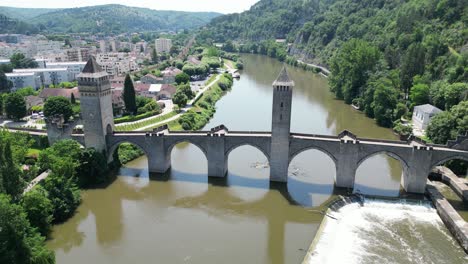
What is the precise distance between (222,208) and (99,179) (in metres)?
12.0

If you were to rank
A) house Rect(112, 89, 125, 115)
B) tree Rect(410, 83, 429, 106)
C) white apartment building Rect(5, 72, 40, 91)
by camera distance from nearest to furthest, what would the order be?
tree Rect(410, 83, 429, 106)
house Rect(112, 89, 125, 115)
white apartment building Rect(5, 72, 40, 91)

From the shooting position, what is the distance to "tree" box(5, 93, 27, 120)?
5125cm

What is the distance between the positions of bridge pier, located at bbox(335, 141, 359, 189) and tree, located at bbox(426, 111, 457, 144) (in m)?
12.4

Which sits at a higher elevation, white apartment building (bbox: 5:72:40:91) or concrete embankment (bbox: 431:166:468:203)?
white apartment building (bbox: 5:72:40:91)

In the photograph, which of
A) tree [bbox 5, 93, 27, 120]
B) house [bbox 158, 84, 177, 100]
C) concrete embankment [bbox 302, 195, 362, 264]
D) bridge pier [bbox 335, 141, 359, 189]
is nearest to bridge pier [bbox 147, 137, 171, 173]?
concrete embankment [bbox 302, 195, 362, 264]

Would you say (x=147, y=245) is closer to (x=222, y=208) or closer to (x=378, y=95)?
(x=222, y=208)

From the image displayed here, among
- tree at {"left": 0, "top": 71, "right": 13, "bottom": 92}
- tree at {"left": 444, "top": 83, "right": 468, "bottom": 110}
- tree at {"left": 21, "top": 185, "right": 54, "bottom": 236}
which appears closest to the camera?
tree at {"left": 21, "top": 185, "right": 54, "bottom": 236}

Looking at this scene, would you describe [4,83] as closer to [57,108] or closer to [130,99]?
[57,108]

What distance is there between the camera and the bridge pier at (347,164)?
105 ft

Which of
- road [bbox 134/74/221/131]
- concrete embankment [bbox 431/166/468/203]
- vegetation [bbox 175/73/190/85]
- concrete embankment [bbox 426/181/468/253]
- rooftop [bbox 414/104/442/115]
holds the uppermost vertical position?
rooftop [bbox 414/104/442/115]

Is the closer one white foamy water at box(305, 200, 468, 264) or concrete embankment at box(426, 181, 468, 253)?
white foamy water at box(305, 200, 468, 264)

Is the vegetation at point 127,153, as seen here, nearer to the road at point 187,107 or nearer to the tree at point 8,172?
the road at point 187,107

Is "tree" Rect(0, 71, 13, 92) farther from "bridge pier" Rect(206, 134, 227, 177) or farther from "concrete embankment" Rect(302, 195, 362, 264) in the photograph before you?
"concrete embankment" Rect(302, 195, 362, 264)

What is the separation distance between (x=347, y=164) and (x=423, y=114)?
64.8 ft
